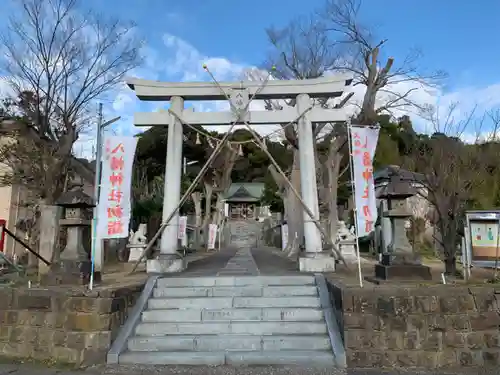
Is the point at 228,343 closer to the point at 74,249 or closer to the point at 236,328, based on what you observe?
the point at 236,328

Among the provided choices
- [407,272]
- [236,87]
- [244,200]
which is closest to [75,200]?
[236,87]

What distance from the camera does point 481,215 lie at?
10344 mm

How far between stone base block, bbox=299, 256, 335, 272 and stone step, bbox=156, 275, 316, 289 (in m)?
1.55

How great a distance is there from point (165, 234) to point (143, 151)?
1015 inches

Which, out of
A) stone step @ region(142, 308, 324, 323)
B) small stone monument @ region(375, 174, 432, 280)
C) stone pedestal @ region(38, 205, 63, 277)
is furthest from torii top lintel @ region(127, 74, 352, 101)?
stone step @ region(142, 308, 324, 323)

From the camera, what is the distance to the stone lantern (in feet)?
22.4

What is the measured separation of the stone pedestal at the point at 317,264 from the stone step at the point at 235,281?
1.55m

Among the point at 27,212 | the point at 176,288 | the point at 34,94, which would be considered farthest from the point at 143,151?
the point at 176,288

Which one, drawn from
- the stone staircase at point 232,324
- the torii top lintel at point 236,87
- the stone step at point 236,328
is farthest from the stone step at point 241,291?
the torii top lintel at point 236,87

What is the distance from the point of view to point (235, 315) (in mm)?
6383

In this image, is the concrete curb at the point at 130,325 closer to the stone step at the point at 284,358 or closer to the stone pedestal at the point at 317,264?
the stone step at the point at 284,358

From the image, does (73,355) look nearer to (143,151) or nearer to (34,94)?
(34,94)

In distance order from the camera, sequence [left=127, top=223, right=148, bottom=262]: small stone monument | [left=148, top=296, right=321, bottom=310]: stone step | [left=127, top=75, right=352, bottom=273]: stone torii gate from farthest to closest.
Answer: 1. [left=127, top=223, right=148, bottom=262]: small stone monument
2. [left=127, top=75, right=352, bottom=273]: stone torii gate
3. [left=148, top=296, right=321, bottom=310]: stone step

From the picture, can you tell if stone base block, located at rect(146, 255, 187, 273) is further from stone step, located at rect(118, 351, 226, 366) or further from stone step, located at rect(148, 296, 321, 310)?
→ stone step, located at rect(118, 351, 226, 366)
